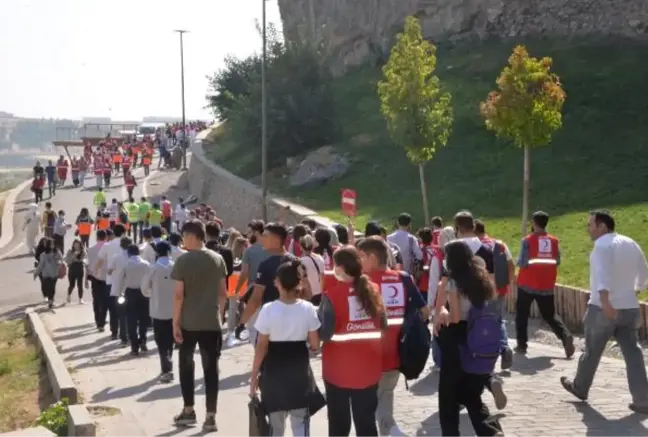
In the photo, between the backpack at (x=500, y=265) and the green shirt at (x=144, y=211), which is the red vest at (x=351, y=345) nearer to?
the backpack at (x=500, y=265)

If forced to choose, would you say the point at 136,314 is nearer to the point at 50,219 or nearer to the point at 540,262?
the point at 540,262

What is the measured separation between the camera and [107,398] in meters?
11.6

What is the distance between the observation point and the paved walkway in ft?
30.2

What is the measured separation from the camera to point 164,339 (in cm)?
1187

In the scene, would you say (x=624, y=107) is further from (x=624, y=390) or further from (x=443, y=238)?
(x=624, y=390)

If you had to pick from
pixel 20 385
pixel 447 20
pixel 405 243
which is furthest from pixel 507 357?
pixel 447 20

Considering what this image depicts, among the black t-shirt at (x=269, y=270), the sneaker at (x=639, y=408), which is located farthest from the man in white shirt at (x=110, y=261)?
the sneaker at (x=639, y=408)

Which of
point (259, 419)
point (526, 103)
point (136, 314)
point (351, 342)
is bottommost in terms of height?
point (136, 314)

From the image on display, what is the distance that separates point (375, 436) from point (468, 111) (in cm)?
3214

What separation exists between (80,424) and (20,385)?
587 centimetres

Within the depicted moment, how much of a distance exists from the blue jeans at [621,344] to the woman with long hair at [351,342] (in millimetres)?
2990

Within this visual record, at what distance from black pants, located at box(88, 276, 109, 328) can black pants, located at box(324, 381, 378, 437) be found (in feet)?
34.0

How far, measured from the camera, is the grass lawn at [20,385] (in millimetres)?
12594

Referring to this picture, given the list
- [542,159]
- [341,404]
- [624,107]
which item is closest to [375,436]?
[341,404]
